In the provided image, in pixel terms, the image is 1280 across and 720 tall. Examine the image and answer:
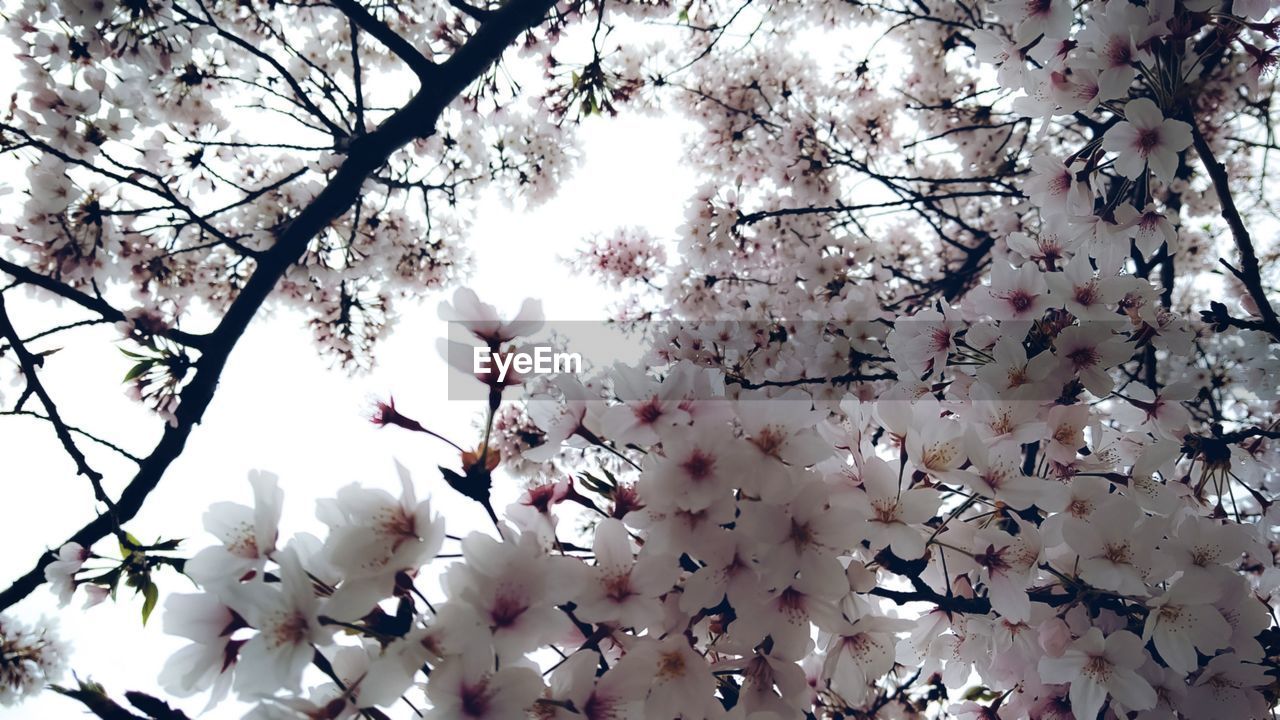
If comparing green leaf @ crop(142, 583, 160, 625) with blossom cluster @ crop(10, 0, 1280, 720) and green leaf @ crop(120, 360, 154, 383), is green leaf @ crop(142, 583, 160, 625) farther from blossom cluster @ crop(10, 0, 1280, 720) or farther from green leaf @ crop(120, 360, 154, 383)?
green leaf @ crop(120, 360, 154, 383)

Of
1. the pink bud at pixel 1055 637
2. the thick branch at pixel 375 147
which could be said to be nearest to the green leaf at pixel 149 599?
the thick branch at pixel 375 147

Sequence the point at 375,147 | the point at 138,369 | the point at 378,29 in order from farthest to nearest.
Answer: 1. the point at 375,147
2. the point at 378,29
3. the point at 138,369

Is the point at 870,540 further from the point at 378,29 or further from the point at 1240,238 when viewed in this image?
the point at 378,29

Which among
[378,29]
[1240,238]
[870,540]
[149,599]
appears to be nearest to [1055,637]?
[870,540]

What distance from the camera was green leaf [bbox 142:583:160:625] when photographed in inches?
62.0

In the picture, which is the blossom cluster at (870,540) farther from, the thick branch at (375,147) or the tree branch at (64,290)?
the thick branch at (375,147)

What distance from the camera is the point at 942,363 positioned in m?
1.53

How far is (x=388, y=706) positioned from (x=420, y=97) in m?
2.09

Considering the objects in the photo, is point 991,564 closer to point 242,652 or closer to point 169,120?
point 242,652

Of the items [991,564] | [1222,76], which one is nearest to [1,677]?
[991,564]

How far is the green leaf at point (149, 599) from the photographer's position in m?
1.58

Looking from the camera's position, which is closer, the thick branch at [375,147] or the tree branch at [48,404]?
the tree branch at [48,404]

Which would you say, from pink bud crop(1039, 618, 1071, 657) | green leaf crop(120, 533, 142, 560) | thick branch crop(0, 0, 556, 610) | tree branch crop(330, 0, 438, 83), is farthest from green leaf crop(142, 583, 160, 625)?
pink bud crop(1039, 618, 1071, 657)

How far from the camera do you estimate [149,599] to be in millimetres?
1594
